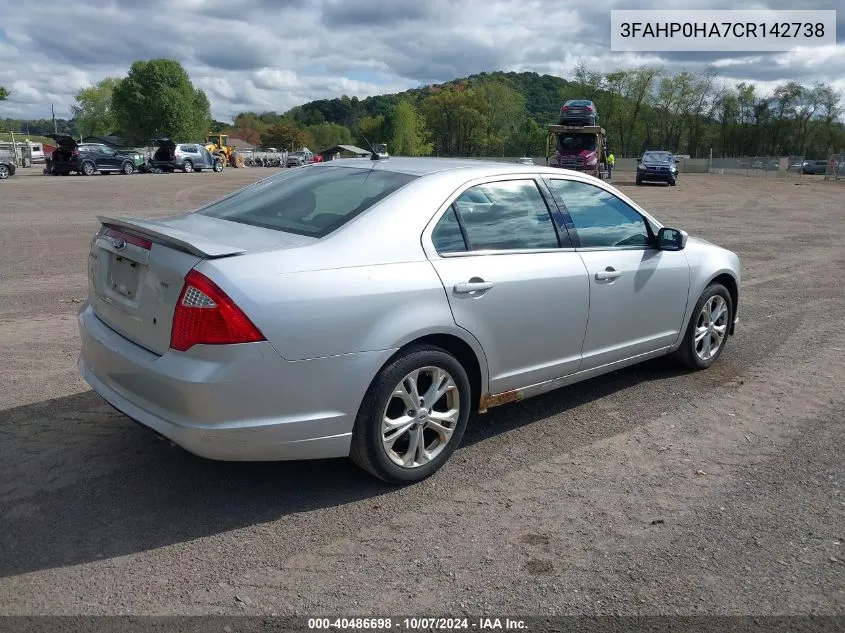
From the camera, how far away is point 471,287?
376 cm

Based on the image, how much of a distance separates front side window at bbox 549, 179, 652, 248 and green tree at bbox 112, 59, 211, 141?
95.0 metres

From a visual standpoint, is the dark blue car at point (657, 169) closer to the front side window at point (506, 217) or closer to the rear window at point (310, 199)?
the front side window at point (506, 217)

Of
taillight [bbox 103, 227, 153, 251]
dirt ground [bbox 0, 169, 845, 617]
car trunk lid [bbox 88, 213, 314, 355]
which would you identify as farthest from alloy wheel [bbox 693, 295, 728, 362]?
taillight [bbox 103, 227, 153, 251]

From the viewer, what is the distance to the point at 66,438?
164 inches

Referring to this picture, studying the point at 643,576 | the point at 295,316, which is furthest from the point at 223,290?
the point at 643,576

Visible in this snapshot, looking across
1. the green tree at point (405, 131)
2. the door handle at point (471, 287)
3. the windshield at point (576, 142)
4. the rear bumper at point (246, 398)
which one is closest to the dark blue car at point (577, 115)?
the windshield at point (576, 142)

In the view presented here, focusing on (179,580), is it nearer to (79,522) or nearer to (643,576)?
(79,522)

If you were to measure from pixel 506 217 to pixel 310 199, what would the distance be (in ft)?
3.67

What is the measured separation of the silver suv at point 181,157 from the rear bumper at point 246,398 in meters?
41.7

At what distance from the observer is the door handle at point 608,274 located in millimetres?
4457

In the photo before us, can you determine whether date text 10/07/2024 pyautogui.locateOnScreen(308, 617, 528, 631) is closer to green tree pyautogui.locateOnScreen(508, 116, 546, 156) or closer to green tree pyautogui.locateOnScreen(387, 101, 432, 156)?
green tree pyautogui.locateOnScreen(508, 116, 546, 156)

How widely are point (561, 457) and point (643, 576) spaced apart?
115 centimetres

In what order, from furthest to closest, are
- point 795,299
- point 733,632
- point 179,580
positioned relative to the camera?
point 795,299 < point 179,580 < point 733,632

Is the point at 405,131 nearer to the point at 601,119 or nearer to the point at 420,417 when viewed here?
the point at 601,119
